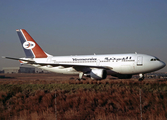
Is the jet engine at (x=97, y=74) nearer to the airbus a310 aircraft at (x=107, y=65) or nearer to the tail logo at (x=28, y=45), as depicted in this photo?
the airbus a310 aircraft at (x=107, y=65)

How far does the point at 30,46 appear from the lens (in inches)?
1523

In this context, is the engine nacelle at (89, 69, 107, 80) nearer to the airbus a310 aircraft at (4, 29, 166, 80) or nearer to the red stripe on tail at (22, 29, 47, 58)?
the airbus a310 aircraft at (4, 29, 166, 80)

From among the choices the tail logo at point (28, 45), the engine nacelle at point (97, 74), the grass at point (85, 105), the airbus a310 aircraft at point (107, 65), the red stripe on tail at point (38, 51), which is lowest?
the grass at point (85, 105)

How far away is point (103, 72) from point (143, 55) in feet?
19.5

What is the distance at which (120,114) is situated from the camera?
47.7ft

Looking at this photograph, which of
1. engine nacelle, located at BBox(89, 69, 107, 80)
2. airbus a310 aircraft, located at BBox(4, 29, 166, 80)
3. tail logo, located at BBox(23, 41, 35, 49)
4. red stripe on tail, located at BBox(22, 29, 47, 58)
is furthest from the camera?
tail logo, located at BBox(23, 41, 35, 49)

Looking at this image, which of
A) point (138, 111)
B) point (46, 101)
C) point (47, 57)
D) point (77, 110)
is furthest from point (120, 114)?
point (47, 57)

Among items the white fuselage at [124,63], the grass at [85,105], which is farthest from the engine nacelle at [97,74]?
the grass at [85,105]

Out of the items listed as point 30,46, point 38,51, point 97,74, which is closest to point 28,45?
point 30,46

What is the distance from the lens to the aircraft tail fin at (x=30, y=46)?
127 feet

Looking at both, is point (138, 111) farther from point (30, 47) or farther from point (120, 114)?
point (30, 47)

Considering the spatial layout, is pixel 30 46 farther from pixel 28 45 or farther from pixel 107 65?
pixel 107 65

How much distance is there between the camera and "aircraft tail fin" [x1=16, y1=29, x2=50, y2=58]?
38562 millimetres

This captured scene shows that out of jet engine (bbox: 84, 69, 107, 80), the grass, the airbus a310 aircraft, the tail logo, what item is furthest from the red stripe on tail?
the grass
